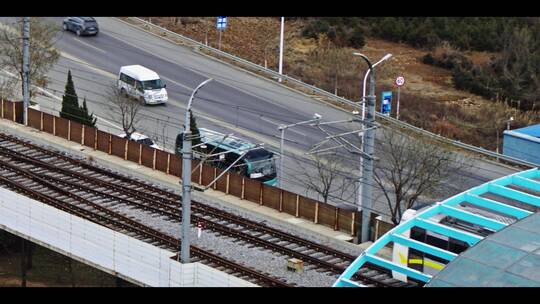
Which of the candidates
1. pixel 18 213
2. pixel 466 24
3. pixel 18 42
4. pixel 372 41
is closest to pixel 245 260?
pixel 18 213

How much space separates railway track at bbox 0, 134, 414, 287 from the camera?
17.4 m

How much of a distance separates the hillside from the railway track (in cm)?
875

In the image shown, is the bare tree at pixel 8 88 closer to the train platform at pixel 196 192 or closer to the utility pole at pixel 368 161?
the train platform at pixel 196 192

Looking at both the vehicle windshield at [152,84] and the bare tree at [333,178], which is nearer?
the bare tree at [333,178]

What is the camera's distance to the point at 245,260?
689 inches

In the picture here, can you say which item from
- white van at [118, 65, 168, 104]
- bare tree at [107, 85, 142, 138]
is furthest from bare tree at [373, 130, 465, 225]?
white van at [118, 65, 168, 104]

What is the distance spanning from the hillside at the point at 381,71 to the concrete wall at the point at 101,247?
12.7m

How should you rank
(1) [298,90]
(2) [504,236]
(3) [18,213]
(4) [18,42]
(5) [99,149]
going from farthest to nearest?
1. (1) [298,90]
2. (4) [18,42]
3. (5) [99,149]
4. (3) [18,213]
5. (2) [504,236]

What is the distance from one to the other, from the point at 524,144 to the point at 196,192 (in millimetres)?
10914

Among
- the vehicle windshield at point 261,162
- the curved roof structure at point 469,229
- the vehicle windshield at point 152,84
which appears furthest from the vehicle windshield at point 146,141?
the curved roof structure at point 469,229

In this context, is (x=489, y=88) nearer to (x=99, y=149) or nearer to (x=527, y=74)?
(x=527, y=74)

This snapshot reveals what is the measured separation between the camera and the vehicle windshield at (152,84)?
31528mm

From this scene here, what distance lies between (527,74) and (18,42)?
64.0 ft

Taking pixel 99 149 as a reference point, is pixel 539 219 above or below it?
above
